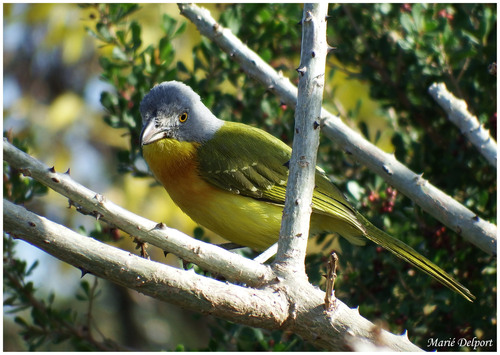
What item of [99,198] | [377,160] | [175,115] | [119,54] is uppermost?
[119,54]

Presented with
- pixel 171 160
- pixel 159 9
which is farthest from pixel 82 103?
pixel 171 160

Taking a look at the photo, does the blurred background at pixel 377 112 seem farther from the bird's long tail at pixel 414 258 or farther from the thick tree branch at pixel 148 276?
the thick tree branch at pixel 148 276

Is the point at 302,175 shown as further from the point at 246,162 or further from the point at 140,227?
the point at 246,162

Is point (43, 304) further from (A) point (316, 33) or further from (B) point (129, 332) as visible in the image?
(B) point (129, 332)

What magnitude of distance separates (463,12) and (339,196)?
168 cm

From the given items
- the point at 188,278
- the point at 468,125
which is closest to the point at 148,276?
the point at 188,278

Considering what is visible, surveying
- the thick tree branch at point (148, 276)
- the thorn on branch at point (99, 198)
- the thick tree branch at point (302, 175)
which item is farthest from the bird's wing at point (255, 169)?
the thorn on branch at point (99, 198)

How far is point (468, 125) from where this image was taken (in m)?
3.90

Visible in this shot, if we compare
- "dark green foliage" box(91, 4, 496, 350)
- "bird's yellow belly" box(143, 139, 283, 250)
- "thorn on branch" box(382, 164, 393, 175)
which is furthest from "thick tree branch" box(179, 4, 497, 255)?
"bird's yellow belly" box(143, 139, 283, 250)

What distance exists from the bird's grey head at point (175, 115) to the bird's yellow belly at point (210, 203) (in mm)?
93

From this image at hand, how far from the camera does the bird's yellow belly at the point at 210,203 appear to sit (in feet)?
13.0

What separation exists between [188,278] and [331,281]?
0.57 meters

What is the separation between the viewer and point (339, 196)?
A: 13.8ft

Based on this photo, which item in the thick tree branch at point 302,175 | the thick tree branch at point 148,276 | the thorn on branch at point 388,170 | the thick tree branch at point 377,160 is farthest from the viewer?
the thorn on branch at point 388,170
